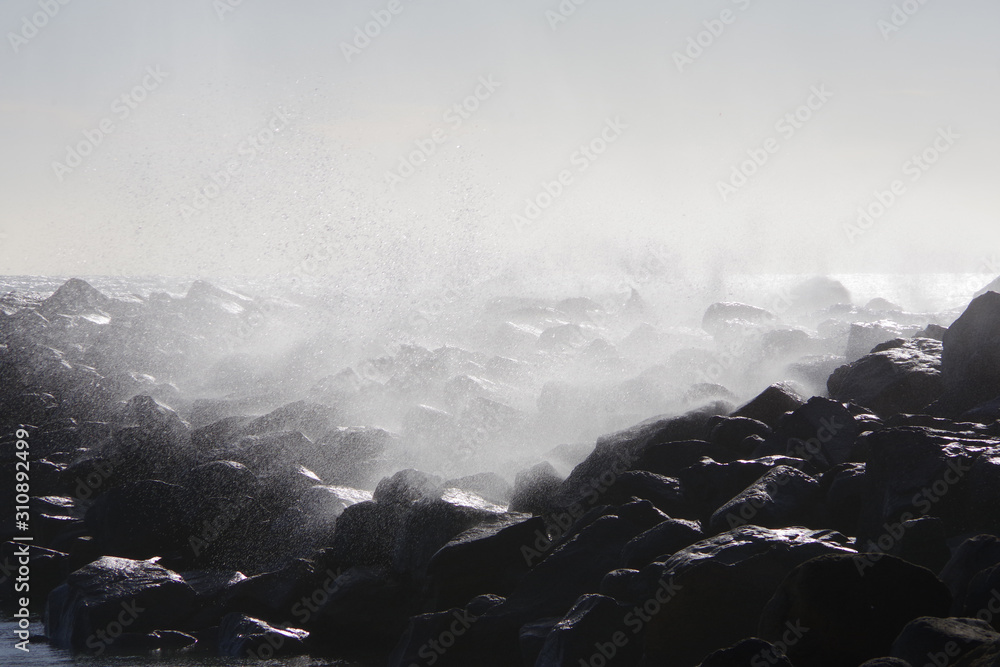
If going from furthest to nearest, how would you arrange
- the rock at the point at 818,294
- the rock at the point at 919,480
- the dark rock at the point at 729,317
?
the rock at the point at 818,294, the dark rock at the point at 729,317, the rock at the point at 919,480

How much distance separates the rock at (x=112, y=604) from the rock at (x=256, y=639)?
890 mm

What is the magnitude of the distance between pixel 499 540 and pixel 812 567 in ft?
13.3

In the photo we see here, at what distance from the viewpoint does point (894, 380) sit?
1283 centimetres

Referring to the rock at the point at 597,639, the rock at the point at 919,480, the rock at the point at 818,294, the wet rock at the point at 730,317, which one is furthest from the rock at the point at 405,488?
the rock at the point at 818,294

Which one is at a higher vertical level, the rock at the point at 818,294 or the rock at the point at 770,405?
the rock at the point at 818,294

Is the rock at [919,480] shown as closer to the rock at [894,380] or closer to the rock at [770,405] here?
the rock at [770,405]

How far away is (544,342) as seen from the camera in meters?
25.2

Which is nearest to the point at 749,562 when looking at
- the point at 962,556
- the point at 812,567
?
the point at 812,567

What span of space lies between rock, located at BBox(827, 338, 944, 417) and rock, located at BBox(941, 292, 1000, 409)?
0.40m

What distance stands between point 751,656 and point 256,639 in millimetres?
6066

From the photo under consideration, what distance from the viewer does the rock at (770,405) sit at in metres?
12.3

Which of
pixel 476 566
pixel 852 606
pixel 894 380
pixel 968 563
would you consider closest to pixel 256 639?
pixel 476 566

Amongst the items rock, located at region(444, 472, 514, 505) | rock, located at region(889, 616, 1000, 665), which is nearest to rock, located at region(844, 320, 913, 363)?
rock, located at region(444, 472, 514, 505)

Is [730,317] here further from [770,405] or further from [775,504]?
[775,504]
